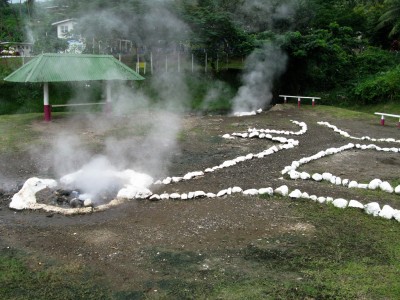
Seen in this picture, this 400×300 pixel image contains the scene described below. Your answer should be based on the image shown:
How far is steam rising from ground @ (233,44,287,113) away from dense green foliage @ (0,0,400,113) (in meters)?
0.43

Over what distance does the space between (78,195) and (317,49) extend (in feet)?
45.8

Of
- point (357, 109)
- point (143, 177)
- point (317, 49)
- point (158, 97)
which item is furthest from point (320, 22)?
point (143, 177)

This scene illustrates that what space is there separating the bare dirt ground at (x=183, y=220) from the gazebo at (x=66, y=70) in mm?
4395

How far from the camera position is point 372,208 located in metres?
6.51

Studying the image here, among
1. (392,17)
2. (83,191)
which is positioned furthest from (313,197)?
(392,17)

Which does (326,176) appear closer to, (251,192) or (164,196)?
(251,192)

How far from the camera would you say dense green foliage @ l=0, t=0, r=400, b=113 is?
17.0 m

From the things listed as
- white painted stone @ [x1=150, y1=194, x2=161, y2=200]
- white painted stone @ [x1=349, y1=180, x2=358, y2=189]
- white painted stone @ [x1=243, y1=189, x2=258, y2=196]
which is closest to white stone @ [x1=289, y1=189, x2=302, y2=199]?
white painted stone @ [x1=243, y1=189, x2=258, y2=196]

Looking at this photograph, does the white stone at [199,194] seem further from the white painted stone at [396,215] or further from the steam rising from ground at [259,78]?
the steam rising from ground at [259,78]

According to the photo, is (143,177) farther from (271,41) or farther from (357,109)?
(357,109)

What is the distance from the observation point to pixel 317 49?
18.5 meters

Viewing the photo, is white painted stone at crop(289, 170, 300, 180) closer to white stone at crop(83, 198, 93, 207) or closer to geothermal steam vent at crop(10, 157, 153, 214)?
geothermal steam vent at crop(10, 157, 153, 214)

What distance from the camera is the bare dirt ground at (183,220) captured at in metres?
5.23

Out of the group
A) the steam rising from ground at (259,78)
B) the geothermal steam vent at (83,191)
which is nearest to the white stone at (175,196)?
the geothermal steam vent at (83,191)
